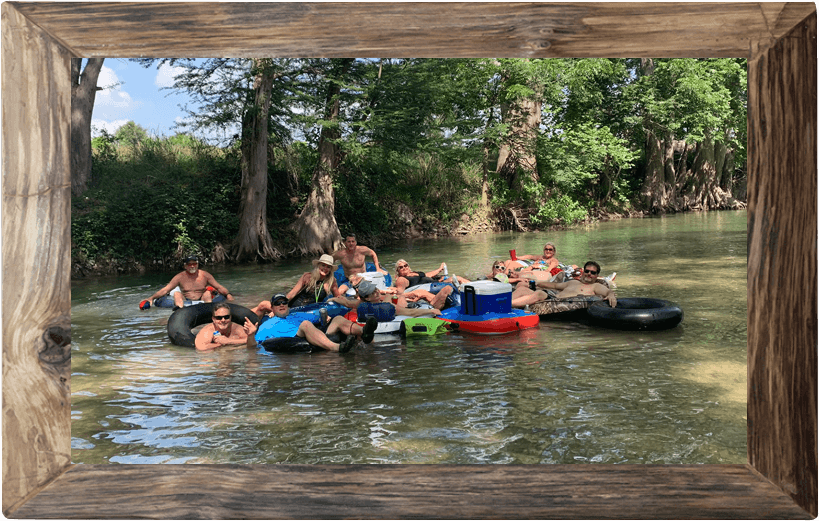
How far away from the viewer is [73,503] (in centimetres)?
328

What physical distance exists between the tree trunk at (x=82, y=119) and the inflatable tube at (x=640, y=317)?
14.6m

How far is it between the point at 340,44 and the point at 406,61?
20.4 m

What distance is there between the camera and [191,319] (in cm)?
978

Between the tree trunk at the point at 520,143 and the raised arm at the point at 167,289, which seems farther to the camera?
the tree trunk at the point at 520,143

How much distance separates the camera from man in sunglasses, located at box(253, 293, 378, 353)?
883 cm

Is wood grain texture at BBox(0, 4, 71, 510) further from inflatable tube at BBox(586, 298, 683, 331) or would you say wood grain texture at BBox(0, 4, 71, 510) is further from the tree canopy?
the tree canopy

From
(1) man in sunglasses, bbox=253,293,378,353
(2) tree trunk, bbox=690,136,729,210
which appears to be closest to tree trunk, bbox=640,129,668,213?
(2) tree trunk, bbox=690,136,729,210

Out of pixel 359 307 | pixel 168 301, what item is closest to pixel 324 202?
pixel 168 301

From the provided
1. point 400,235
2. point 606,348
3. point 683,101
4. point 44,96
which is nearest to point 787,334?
point 44,96

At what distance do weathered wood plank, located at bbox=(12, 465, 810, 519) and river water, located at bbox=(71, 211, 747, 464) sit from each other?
162cm

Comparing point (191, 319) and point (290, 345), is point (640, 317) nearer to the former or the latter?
point (290, 345)

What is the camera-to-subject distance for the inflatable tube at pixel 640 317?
9.30 metres

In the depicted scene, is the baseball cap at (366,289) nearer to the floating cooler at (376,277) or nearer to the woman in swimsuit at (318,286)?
the woman in swimsuit at (318,286)

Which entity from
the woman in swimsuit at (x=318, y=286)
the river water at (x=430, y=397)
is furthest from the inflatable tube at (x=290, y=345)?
the woman in swimsuit at (x=318, y=286)
